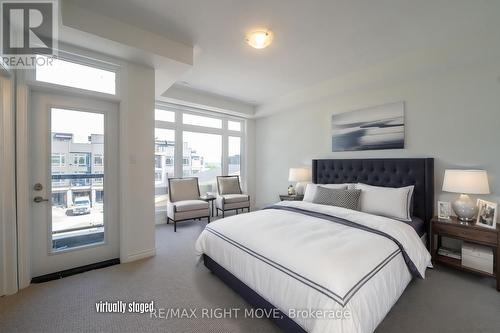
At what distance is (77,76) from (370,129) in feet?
13.5

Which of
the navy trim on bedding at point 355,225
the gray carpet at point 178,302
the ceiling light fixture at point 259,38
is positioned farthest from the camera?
the ceiling light fixture at point 259,38

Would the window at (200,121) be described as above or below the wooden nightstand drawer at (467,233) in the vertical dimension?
above

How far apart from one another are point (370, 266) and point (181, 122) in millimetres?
4399

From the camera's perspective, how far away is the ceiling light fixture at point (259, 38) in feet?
7.65

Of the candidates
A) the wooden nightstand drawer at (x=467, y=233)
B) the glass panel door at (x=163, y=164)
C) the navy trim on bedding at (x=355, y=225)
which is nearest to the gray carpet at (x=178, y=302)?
the navy trim on bedding at (x=355, y=225)

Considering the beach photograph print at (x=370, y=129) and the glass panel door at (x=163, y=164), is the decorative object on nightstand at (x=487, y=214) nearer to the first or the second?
the beach photograph print at (x=370, y=129)

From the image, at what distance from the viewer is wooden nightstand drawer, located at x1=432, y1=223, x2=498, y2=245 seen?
210 cm

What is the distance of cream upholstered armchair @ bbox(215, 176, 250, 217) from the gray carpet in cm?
204

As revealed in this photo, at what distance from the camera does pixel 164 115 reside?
454 centimetres

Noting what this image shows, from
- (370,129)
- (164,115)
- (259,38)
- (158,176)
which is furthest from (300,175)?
(164,115)

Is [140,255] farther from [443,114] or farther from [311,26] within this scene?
[443,114]

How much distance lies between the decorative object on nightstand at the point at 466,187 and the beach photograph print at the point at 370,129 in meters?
0.85

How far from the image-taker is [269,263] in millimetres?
1601

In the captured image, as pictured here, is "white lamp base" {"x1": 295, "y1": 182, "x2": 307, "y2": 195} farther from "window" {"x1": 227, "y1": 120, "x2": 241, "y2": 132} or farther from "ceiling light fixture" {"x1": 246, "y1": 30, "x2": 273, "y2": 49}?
"ceiling light fixture" {"x1": 246, "y1": 30, "x2": 273, "y2": 49}
